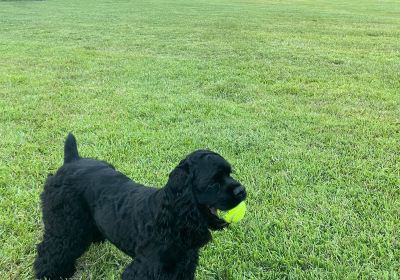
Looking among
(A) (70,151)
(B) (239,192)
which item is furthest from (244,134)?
(B) (239,192)

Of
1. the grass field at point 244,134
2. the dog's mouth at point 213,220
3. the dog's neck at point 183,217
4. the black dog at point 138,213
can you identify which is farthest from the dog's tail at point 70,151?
the dog's mouth at point 213,220

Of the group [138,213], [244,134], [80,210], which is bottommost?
[244,134]

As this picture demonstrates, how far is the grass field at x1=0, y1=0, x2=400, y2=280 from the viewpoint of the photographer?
3658mm

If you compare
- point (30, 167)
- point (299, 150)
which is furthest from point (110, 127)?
point (299, 150)

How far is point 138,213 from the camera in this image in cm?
289

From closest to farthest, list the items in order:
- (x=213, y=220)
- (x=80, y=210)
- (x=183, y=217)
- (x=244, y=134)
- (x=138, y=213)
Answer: (x=183, y=217), (x=213, y=220), (x=138, y=213), (x=80, y=210), (x=244, y=134)

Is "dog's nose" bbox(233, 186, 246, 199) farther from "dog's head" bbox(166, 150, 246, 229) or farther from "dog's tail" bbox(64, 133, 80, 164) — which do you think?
"dog's tail" bbox(64, 133, 80, 164)

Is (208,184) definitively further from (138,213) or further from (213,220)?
(138,213)

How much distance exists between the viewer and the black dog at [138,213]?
2.58 meters

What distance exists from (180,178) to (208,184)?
0.58 feet

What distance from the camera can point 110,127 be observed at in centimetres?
647

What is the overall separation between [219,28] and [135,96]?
467 inches

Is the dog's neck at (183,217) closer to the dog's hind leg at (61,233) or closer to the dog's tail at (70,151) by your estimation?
the dog's hind leg at (61,233)

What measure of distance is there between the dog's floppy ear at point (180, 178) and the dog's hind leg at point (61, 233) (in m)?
1.00
